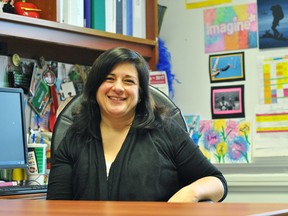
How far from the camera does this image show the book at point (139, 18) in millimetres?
2584

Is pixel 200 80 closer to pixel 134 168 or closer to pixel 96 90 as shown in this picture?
pixel 96 90

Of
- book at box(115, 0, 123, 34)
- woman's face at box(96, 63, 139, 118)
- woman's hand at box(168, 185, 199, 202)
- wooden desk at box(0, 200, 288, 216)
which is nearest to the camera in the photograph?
wooden desk at box(0, 200, 288, 216)

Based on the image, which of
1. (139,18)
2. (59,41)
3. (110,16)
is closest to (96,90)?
(59,41)

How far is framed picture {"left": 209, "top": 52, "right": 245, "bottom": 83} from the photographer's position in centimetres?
251

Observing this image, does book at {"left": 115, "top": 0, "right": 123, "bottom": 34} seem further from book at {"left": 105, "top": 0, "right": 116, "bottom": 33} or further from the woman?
the woman

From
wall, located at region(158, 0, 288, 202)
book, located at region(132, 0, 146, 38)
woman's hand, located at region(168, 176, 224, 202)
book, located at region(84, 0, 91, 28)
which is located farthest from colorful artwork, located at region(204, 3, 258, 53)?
woman's hand, located at region(168, 176, 224, 202)

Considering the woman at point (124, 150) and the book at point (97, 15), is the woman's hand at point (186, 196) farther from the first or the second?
the book at point (97, 15)

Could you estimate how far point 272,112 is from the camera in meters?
2.40

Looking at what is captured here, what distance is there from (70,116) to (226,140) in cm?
90

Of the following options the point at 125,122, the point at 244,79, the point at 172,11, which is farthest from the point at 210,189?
the point at 172,11

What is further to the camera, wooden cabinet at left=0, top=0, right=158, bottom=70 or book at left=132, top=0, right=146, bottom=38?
book at left=132, top=0, right=146, bottom=38

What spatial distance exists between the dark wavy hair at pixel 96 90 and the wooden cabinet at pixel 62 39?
17.4 inches

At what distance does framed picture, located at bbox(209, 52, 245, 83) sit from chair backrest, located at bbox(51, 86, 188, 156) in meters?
0.70

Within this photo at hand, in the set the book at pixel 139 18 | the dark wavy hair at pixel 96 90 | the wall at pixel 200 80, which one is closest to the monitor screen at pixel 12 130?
the dark wavy hair at pixel 96 90
